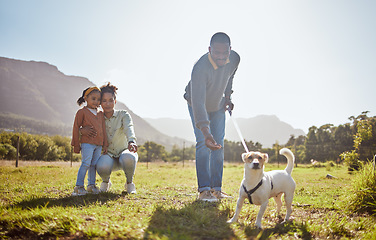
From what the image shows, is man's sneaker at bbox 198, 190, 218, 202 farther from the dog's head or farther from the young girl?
the young girl

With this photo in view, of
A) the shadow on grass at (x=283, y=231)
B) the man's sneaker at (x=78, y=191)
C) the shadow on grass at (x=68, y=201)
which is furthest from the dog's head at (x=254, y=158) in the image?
the man's sneaker at (x=78, y=191)

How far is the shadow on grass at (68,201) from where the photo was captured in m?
3.53

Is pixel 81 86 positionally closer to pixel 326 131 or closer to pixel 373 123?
pixel 326 131

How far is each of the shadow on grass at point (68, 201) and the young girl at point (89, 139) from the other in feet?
1.28

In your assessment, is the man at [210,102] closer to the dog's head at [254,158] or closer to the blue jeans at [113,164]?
the dog's head at [254,158]

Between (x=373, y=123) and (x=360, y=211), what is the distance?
1058 centimetres

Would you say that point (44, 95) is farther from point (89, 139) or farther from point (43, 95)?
point (89, 139)

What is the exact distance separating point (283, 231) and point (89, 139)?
3.68m

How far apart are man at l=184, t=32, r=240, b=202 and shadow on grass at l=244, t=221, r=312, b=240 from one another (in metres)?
1.26

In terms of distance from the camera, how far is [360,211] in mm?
3660

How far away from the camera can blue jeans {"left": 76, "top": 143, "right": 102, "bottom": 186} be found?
15.0 feet

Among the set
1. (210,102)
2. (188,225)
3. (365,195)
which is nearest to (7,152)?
(210,102)

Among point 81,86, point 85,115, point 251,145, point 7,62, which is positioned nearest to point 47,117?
point 7,62

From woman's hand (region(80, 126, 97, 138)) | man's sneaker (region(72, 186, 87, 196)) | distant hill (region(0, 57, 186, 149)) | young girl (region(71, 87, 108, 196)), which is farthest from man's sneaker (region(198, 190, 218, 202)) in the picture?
distant hill (region(0, 57, 186, 149))
